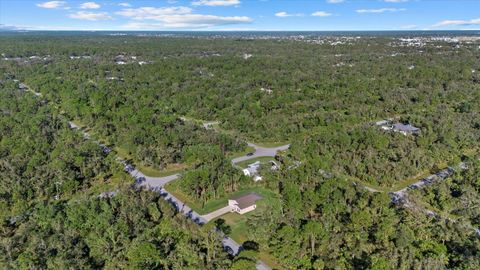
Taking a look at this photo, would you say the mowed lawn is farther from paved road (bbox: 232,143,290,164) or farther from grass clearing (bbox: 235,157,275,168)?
paved road (bbox: 232,143,290,164)

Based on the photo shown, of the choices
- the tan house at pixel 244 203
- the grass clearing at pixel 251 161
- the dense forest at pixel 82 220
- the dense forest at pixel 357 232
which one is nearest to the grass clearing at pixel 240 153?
the grass clearing at pixel 251 161

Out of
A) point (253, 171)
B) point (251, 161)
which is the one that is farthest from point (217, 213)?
point (251, 161)

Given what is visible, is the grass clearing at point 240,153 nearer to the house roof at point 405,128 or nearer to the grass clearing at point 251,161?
the grass clearing at point 251,161

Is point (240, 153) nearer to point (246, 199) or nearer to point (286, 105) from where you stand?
point (246, 199)

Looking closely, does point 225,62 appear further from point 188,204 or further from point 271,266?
point 271,266

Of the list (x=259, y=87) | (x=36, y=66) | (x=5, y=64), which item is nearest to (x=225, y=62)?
(x=259, y=87)

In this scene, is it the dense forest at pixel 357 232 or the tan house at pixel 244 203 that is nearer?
the dense forest at pixel 357 232
